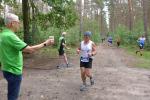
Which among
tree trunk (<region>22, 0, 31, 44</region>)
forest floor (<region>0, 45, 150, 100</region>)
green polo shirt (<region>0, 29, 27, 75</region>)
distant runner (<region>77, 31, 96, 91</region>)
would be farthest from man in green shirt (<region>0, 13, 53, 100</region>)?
tree trunk (<region>22, 0, 31, 44</region>)

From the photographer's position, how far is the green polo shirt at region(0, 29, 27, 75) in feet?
22.3

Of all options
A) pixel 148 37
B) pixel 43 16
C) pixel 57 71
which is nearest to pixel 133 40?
pixel 148 37

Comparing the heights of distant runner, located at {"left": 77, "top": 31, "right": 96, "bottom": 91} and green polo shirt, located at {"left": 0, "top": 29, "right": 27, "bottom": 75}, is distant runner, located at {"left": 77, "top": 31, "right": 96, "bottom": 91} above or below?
below

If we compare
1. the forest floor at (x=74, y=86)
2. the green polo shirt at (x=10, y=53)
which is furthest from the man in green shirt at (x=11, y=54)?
the forest floor at (x=74, y=86)

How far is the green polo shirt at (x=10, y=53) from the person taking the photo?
6799mm

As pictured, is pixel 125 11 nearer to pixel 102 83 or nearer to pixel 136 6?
pixel 136 6

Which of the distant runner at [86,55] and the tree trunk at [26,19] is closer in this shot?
the distant runner at [86,55]

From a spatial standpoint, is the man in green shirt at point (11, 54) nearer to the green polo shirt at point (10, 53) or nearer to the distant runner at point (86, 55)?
the green polo shirt at point (10, 53)

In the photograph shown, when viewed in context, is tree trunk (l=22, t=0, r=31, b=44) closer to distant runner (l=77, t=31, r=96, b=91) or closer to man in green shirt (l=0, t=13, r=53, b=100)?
distant runner (l=77, t=31, r=96, b=91)

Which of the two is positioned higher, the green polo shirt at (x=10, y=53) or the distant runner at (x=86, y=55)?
the green polo shirt at (x=10, y=53)

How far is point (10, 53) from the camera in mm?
6914

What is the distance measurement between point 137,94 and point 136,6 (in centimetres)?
7630

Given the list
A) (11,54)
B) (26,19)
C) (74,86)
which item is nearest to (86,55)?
(74,86)

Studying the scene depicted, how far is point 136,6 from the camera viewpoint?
86.6m
